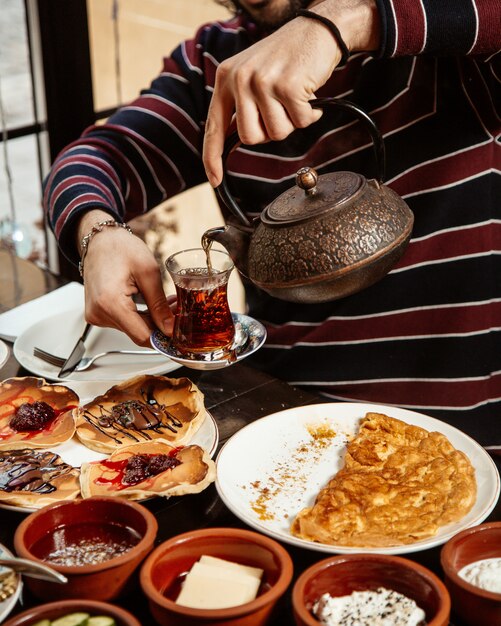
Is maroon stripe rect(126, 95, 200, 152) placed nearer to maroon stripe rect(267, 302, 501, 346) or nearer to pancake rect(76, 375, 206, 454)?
maroon stripe rect(267, 302, 501, 346)

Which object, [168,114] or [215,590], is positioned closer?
[215,590]

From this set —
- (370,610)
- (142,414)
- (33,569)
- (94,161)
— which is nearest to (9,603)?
(33,569)

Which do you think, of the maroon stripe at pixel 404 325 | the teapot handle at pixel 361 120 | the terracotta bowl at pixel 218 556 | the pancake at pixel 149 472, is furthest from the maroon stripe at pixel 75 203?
the terracotta bowl at pixel 218 556

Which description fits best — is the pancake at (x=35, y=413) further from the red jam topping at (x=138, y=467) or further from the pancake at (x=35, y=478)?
the red jam topping at (x=138, y=467)

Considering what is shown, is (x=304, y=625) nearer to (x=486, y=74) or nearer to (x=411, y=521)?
(x=411, y=521)

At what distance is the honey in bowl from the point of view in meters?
1.25

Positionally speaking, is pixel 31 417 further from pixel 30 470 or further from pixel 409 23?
pixel 409 23

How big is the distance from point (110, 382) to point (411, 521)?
84 cm

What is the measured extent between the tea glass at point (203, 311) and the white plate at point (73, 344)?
0.99ft

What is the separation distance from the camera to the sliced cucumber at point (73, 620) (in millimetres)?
1079

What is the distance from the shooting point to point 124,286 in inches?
74.7

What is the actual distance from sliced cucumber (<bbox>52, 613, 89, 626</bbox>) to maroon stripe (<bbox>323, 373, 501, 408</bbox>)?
1309 millimetres

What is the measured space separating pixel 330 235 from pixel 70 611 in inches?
27.8

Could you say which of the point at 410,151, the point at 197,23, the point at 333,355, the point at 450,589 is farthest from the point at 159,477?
the point at 197,23
